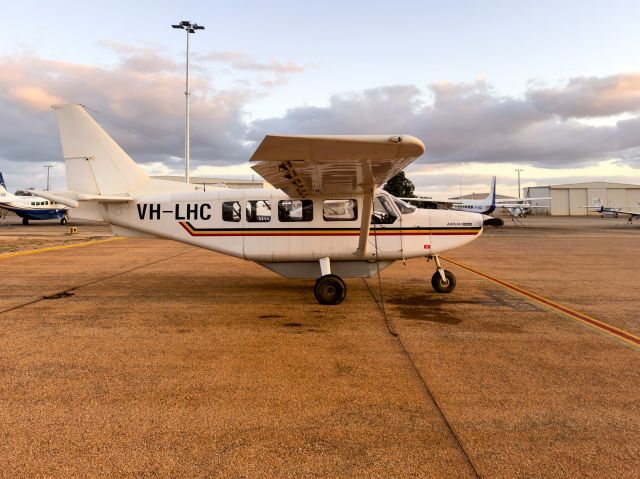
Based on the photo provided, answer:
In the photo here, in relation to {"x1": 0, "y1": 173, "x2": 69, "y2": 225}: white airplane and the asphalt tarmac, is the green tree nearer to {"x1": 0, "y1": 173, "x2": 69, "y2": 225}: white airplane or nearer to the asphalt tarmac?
{"x1": 0, "y1": 173, "x2": 69, "y2": 225}: white airplane

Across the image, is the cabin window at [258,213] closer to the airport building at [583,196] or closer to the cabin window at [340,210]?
the cabin window at [340,210]

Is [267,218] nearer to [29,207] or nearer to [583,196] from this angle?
[29,207]

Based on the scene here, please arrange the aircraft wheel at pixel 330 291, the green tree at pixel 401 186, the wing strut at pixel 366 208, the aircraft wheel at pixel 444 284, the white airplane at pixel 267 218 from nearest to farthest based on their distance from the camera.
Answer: the wing strut at pixel 366 208, the aircraft wheel at pixel 330 291, the white airplane at pixel 267 218, the aircraft wheel at pixel 444 284, the green tree at pixel 401 186

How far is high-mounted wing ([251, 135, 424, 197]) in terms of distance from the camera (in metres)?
4.64

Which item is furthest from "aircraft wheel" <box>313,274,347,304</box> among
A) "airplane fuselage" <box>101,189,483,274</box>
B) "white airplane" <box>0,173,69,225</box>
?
"white airplane" <box>0,173,69,225</box>

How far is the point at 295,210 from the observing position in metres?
8.12

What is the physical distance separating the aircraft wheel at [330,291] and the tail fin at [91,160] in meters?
4.50

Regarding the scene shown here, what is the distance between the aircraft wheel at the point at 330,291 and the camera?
731cm

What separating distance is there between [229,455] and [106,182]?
732cm

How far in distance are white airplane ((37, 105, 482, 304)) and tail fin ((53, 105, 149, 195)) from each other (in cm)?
2

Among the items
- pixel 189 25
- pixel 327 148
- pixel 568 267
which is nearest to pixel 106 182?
pixel 327 148

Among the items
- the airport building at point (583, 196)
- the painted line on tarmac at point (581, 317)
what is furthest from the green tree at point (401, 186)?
the painted line on tarmac at point (581, 317)

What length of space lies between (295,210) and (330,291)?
185cm

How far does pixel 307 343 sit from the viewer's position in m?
5.20
